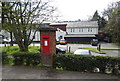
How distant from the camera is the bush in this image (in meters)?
7.00

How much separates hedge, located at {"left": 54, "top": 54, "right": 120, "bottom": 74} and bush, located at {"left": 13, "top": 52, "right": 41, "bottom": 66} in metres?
1.29

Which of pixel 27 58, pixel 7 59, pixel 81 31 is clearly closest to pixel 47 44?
pixel 27 58

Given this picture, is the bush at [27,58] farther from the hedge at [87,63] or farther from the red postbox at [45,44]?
the hedge at [87,63]

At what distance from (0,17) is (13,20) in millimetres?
947

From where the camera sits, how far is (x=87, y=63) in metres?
6.18

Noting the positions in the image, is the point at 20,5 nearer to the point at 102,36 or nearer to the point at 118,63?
the point at 118,63

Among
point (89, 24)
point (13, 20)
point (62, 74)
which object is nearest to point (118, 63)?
point (62, 74)

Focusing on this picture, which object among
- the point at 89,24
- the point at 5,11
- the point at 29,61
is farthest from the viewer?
the point at 89,24

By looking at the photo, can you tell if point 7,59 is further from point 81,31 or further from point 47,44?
point 81,31

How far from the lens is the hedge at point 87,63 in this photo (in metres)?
5.91

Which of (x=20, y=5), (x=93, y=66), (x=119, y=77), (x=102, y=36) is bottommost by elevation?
(x=119, y=77)

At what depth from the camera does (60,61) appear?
6562 mm

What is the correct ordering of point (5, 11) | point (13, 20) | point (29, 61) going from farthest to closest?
point (13, 20)
point (5, 11)
point (29, 61)

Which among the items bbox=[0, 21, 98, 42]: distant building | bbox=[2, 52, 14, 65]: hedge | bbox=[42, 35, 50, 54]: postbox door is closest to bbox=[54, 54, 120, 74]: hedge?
bbox=[42, 35, 50, 54]: postbox door
